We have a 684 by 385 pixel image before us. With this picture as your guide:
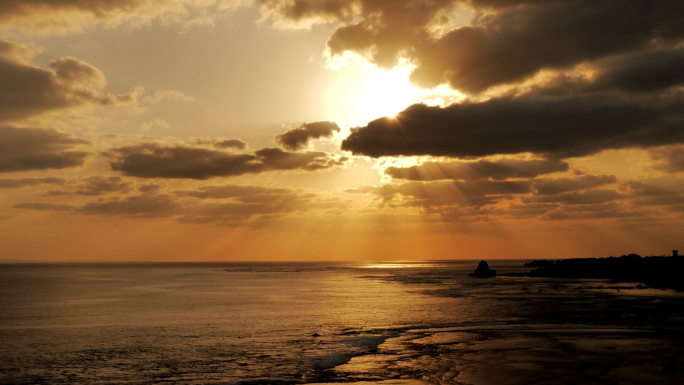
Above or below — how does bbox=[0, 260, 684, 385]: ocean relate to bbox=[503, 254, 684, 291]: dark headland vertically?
below

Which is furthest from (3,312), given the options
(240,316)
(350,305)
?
(350,305)

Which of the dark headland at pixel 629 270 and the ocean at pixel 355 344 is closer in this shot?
the ocean at pixel 355 344

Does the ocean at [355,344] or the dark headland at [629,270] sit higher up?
the dark headland at [629,270]

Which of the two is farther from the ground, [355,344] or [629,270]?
[629,270]

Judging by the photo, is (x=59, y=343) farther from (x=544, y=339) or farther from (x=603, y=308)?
(x=603, y=308)

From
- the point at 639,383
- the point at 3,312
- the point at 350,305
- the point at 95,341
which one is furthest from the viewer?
the point at 350,305

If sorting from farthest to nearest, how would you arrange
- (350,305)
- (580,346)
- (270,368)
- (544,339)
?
(350,305) → (544,339) → (580,346) → (270,368)

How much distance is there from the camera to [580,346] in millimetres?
35406

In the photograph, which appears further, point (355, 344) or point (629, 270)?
point (629, 270)

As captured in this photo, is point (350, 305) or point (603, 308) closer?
point (603, 308)

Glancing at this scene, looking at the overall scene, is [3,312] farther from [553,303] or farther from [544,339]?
[553,303]

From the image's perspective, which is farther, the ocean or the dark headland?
the dark headland

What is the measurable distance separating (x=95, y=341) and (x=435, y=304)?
41794 mm

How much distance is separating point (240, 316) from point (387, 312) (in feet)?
53.9
